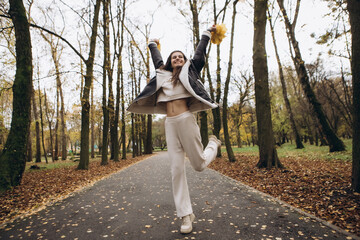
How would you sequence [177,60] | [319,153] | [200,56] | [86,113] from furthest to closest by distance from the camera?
[319,153] < [86,113] < [200,56] < [177,60]

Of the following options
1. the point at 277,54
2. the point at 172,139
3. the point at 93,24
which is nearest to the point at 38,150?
the point at 93,24

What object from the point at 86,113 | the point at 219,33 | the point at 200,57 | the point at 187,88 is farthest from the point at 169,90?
the point at 86,113

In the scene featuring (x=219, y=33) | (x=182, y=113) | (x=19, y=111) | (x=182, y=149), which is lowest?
(x=182, y=149)

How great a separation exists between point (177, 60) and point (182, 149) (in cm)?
137

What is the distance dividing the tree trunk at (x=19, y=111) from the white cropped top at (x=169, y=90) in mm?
5746

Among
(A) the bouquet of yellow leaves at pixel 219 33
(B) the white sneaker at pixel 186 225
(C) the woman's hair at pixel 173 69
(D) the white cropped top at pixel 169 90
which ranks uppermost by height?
(A) the bouquet of yellow leaves at pixel 219 33

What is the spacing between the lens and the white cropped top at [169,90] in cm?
280

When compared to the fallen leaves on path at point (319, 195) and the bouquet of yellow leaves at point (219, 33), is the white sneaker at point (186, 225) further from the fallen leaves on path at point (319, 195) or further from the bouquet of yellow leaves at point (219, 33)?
the bouquet of yellow leaves at point (219, 33)

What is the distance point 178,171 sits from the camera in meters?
2.75

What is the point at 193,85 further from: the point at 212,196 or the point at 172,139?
the point at 212,196

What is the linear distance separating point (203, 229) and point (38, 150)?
22.9 m

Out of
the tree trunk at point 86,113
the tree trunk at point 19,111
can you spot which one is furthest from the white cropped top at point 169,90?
the tree trunk at point 86,113

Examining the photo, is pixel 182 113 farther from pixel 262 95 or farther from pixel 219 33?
pixel 262 95

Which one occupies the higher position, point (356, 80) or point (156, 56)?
point (156, 56)
